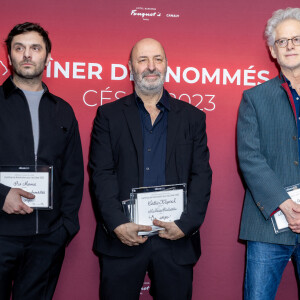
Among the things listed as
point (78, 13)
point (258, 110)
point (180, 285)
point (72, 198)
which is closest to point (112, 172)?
point (72, 198)

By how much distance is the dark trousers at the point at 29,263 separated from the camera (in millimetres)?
2418

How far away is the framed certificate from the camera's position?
2.36 m

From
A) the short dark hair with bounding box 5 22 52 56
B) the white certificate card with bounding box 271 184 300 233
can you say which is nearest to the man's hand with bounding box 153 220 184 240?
the white certificate card with bounding box 271 184 300 233

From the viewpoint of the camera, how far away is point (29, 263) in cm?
249

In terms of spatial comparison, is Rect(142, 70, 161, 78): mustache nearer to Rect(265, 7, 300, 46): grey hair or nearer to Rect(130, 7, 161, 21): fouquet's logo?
Rect(130, 7, 161, 21): fouquet's logo

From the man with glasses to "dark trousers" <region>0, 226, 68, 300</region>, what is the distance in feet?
3.77

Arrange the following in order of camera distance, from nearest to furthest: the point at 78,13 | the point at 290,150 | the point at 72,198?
the point at 290,150 < the point at 72,198 < the point at 78,13

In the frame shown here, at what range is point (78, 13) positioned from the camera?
3.07m

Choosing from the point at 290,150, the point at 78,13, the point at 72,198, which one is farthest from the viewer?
the point at 78,13

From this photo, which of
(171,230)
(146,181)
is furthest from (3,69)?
(171,230)

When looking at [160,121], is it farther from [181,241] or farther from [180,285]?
[180,285]

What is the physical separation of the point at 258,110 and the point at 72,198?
1.27m

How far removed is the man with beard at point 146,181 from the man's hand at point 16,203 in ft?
1.29

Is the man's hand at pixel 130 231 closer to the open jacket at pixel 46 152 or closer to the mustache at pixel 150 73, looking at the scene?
the open jacket at pixel 46 152
